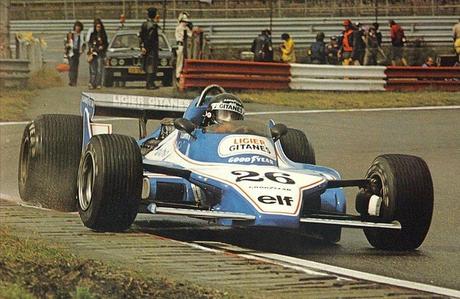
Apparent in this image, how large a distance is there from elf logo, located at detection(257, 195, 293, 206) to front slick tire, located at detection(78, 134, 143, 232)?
994mm

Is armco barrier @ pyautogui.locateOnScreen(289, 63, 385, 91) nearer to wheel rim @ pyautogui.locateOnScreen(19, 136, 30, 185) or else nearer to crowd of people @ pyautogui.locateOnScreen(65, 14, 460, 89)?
crowd of people @ pyautogui.locateOnScreen(65, 14, 460, 89)

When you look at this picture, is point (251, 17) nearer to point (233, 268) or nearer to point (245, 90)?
point (245, 90)

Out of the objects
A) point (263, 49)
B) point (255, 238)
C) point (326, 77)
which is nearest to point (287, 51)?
point (263, 49)

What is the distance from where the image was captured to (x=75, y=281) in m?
6.78

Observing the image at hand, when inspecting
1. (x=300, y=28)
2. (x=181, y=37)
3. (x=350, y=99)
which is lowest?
(x=350, y=99)

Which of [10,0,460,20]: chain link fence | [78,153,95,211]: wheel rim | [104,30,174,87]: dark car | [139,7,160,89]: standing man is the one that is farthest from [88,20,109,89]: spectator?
[78,153,95,211]: wheel rim

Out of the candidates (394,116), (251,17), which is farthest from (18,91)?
(251,17)

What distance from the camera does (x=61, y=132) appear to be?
12086mm

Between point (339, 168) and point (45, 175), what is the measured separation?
5685 mm

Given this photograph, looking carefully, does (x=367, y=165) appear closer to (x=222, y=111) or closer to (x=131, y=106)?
(x=131, y=106)

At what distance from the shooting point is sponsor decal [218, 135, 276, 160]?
10.0 metres

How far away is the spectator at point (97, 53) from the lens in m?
27.4

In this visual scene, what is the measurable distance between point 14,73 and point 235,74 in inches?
185

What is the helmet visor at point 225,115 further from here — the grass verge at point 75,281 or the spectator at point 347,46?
the spectator at point 347,46
